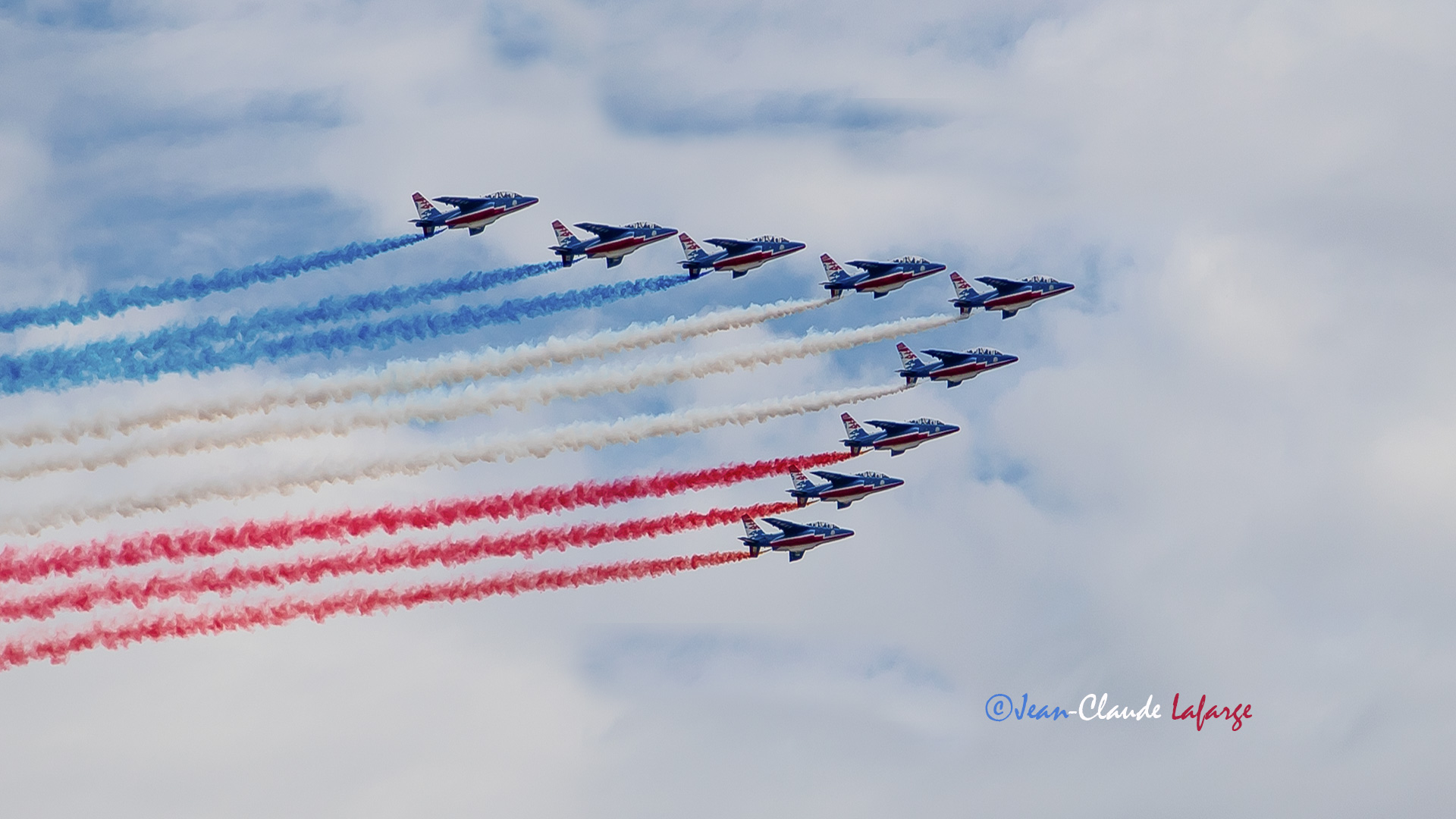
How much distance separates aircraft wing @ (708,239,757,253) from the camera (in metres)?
107

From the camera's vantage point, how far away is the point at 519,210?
109 meters

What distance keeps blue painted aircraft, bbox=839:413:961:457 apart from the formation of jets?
4cm

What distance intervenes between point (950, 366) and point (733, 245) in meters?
12.3

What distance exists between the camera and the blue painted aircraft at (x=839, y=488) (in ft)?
360

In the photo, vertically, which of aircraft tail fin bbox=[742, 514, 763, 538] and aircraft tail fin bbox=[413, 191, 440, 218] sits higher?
aircraft tail fin bbox=[413, 191, 440, 218]

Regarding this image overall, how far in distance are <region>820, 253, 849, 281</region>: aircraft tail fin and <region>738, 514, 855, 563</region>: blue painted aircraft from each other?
12285mm

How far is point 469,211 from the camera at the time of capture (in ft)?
352

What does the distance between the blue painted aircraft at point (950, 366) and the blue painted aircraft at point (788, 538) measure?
30.5ft

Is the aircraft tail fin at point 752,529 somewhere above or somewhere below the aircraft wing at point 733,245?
below

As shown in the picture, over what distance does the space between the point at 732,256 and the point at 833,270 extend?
494 centimetres

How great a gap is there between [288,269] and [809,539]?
28743 millimetres

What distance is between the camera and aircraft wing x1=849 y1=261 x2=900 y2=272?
355 ft

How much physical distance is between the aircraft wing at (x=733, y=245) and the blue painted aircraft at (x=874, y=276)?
3.52 m

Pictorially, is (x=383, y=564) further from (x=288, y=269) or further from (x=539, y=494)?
(x=288, y=269)
